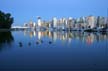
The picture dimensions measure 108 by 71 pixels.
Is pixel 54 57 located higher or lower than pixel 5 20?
lower

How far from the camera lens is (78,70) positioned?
11.5 meters

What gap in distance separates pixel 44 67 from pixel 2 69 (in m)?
2.03

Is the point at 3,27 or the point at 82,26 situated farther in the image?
the point at 82,26

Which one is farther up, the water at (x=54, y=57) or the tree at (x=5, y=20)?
the tree at (x=5, y=20)

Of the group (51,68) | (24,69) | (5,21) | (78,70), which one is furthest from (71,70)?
(5,21)

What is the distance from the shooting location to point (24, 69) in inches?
464

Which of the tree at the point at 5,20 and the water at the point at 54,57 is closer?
the water at the point at 54,57

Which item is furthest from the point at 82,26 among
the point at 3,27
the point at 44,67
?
the point at 44,67

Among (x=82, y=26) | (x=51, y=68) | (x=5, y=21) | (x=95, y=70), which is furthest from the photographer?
(x=82, y=26)

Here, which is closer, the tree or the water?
the water

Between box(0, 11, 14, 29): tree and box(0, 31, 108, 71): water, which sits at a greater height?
box(0, 11, 14, 29): tree

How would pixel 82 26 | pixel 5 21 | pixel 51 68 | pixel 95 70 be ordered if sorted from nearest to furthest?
pixel 95 70, pixel 51 68, pixel 5 21, pixel 82 26

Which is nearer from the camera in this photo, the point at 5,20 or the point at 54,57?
the point at 54,57

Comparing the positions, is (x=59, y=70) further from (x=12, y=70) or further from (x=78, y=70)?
(x=12, y=70)
